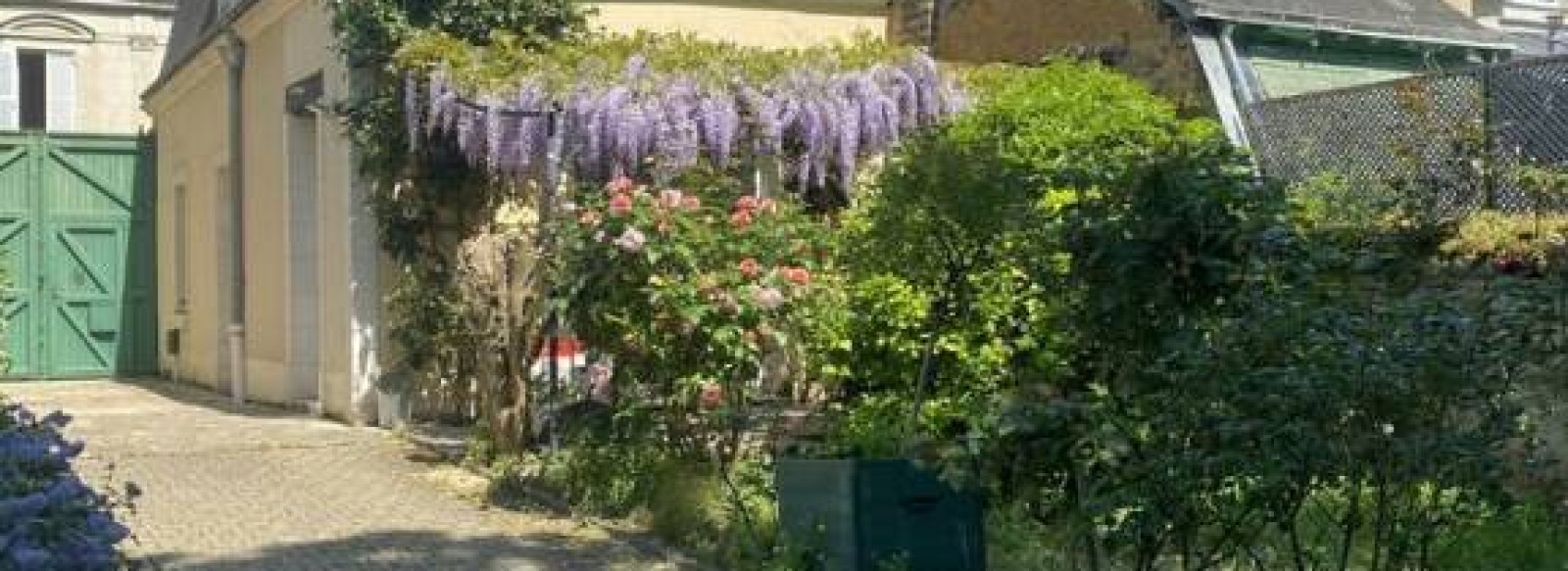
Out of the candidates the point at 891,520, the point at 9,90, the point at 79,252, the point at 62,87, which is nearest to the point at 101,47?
the point at 62,87

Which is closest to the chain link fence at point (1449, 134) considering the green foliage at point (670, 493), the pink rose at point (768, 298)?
the pink rose at point (768, 298)

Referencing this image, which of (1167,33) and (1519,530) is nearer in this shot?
(1519,530)

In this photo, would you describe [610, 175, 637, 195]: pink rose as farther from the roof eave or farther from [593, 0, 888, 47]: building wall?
the roof eave

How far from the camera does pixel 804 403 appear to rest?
9.30 m

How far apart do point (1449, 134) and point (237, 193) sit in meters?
11.3

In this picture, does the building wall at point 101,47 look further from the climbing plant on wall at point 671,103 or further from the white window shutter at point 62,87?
the climbing plant on wall at point 671,103

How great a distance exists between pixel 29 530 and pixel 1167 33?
33.8ft

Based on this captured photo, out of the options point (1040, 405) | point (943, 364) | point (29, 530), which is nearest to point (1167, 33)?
point (943, 364)

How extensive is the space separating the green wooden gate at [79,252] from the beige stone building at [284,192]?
69.9 inches

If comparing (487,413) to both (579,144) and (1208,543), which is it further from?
(1208,543)

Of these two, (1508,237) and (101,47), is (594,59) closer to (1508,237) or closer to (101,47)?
(1508,237)

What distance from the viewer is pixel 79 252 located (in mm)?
21422

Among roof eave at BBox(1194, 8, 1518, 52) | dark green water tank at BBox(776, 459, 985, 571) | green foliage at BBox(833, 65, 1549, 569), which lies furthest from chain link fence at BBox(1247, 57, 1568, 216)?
green foliage at BBox(833, 65, 1549, 569)

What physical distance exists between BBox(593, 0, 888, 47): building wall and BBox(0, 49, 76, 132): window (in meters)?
14.7
